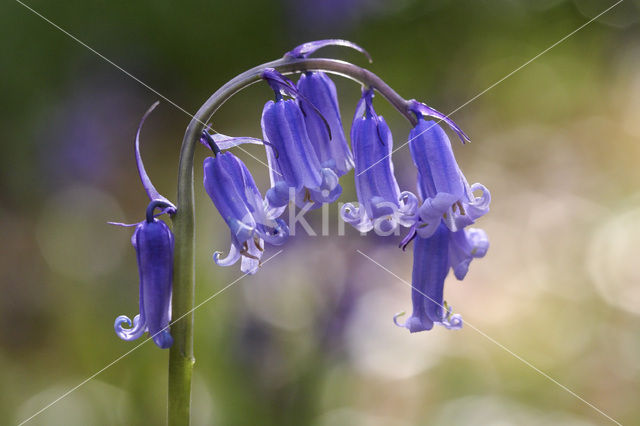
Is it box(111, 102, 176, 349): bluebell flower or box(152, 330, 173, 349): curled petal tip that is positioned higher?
box(111, 102, 176, 349): bluebell flower

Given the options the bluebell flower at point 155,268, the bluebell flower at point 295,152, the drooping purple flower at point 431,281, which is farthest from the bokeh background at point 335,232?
the bluebell flower at point 295,152

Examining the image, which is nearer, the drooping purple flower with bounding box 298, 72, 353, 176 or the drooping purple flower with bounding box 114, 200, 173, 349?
the drooping purple flower with bounding box 114, 200, 173, 349

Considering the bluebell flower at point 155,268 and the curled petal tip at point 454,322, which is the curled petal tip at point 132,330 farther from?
the curled petal tip at point 454,322

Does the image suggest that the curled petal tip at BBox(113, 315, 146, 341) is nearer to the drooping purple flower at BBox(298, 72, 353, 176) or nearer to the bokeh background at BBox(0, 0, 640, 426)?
the drooping purple flower at BBox(298, 72, 353, 176)

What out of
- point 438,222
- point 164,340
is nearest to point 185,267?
point 164,340

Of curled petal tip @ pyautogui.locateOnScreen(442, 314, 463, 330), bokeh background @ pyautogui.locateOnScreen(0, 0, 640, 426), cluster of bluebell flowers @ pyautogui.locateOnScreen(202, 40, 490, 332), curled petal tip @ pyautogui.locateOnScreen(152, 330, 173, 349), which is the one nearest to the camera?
curled petal tip @ pyautogui.locateOnScreen(152, 330, 173, 349)

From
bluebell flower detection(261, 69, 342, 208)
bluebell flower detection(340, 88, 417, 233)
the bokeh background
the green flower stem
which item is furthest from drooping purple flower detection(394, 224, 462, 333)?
the bokeh background
